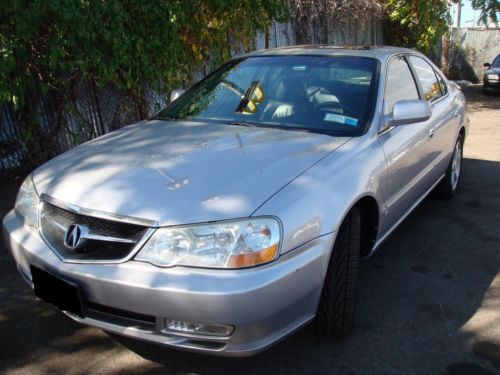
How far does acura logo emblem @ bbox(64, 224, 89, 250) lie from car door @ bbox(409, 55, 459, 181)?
2803 millimetres

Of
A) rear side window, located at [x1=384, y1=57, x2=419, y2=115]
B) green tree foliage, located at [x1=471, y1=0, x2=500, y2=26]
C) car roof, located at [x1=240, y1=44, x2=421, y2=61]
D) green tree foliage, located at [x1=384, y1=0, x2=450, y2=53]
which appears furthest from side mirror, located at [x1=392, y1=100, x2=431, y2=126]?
green tree foliage, located at [x1=471, y1=0, x2=500, y2=26]

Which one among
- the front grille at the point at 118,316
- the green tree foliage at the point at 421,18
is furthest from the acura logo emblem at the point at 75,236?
the green tree foliage at the point at 421,18

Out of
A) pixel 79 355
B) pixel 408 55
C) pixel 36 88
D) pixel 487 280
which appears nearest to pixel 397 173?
pixel 487 280

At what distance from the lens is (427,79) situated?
14.4ft

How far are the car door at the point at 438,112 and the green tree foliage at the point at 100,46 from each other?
281cm

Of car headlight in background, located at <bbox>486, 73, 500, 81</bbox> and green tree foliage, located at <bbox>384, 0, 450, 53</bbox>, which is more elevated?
green tree foliage, located at <bbox>384, 0, 450, 53</bbox>

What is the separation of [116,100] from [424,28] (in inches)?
388

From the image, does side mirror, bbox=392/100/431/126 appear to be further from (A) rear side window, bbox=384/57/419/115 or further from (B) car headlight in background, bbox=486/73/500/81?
(B) car headlight in background, bbox=486/73/500/81

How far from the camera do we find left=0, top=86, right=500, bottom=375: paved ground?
2512 mm

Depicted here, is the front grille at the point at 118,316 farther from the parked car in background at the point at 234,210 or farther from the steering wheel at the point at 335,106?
the steering wheel at the point at 335,106

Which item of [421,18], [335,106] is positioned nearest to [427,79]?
[335,106]

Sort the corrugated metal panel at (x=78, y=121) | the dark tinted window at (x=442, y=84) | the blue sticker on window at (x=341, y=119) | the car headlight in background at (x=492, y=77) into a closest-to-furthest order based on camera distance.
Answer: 1. the blue sticker on window at (x=341, y=119)
2. the dark tinted window at (x=442, y=84)
3. the corrugated metal panel at (x=78, y=121)
4. the car headlight in background at (x=492, y=77)

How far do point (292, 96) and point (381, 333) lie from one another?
1.64 metres

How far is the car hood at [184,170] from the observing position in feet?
7.14
